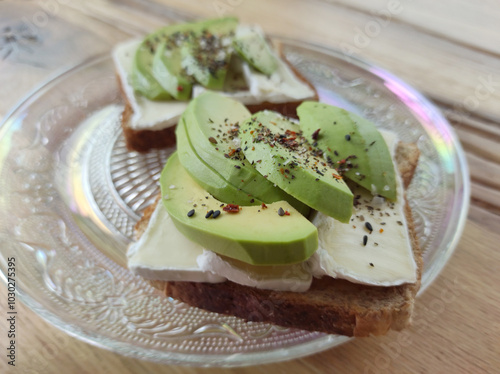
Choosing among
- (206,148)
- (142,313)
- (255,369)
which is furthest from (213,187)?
(255,369)

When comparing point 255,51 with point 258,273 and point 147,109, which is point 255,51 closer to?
point 147,109

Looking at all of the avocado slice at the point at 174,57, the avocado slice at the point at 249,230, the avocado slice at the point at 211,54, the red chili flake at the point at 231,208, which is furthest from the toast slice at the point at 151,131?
the red chili flake at the point at 231,208

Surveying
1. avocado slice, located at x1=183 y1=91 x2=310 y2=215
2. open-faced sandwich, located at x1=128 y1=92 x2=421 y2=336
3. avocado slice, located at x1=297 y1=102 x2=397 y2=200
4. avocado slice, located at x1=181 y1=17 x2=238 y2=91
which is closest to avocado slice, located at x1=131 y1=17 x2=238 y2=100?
avocado slice, located at x1=181 y1=17 x2=238 y2=91

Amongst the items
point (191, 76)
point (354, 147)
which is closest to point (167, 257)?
point (354, 147)

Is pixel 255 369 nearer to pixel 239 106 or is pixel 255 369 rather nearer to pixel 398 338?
pixel 398 338

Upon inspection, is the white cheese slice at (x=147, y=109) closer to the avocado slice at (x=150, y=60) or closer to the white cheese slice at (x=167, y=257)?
the avocado slice at (x=150, y=60)

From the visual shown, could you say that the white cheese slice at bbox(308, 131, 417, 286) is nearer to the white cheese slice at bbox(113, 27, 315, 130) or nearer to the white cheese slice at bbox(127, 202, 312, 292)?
the white cheese slice at bbox(127, 202, 312, 292)
